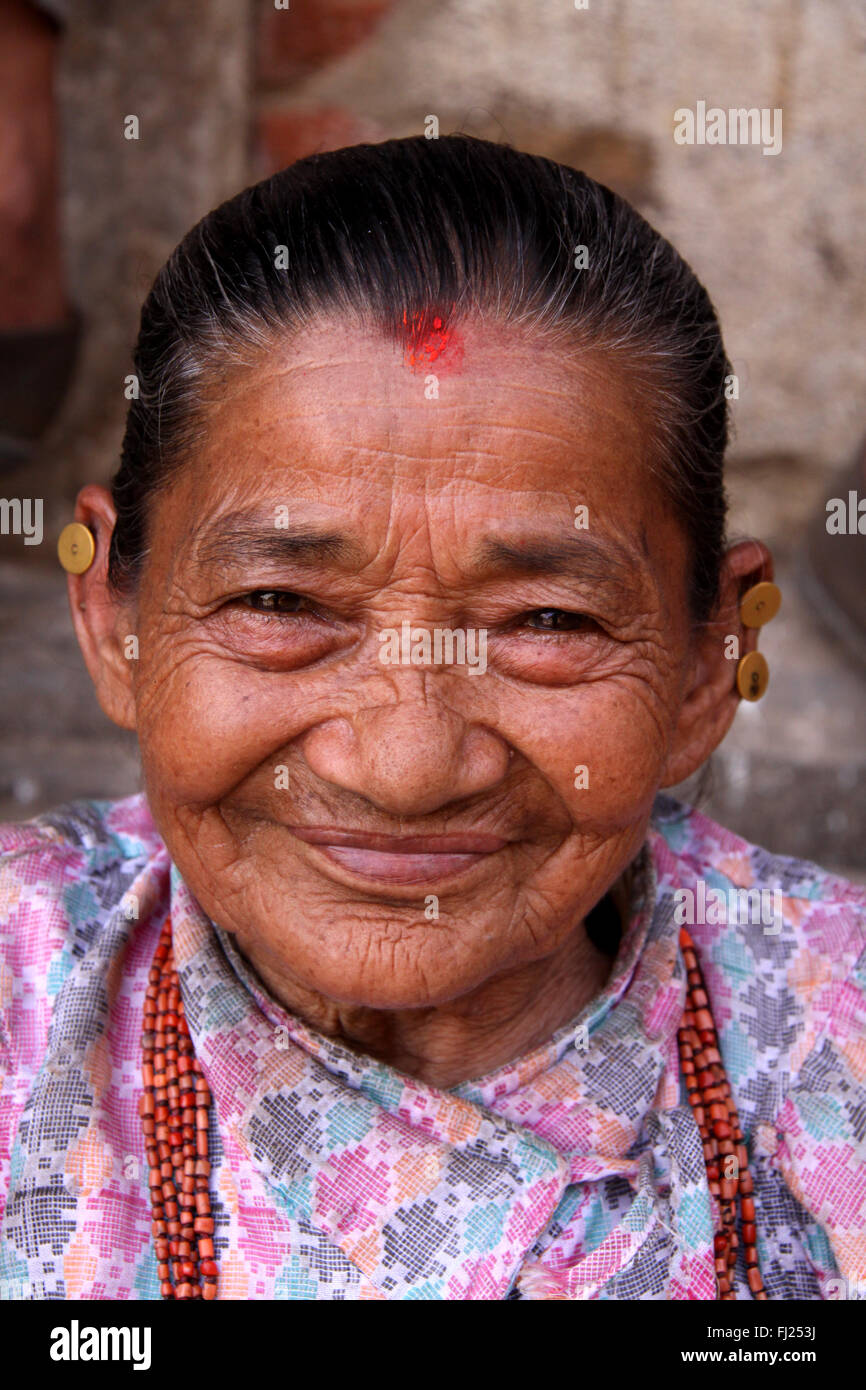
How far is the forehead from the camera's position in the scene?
1660mm

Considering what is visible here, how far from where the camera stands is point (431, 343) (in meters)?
1.68

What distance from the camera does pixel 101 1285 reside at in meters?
1.69

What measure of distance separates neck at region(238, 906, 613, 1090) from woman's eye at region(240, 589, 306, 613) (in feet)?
1.60

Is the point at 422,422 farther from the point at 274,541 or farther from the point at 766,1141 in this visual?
the point at 766,1141

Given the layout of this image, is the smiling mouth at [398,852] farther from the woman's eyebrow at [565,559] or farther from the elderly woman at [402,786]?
the woman's eyebrow at [565,559]

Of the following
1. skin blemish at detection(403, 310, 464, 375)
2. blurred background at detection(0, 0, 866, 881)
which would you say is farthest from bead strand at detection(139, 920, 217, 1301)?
blurred background at detection(0, 0, 866, 881)

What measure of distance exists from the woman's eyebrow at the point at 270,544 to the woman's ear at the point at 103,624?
0.33m

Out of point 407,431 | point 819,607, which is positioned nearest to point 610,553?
point 407,431

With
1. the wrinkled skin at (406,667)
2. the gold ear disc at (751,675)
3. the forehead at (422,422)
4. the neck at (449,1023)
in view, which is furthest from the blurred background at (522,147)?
the forehead at (422,422)

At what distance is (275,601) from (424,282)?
1.45 ft

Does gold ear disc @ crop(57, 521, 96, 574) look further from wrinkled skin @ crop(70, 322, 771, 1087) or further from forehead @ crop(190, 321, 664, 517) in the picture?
forehead @ crop(190, 321, 664, 517)

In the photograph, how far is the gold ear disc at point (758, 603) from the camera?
207 cm

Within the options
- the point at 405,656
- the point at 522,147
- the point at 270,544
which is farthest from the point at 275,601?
the point at 522,147

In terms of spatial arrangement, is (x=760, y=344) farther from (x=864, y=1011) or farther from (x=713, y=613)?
(x=864, y=1011)
